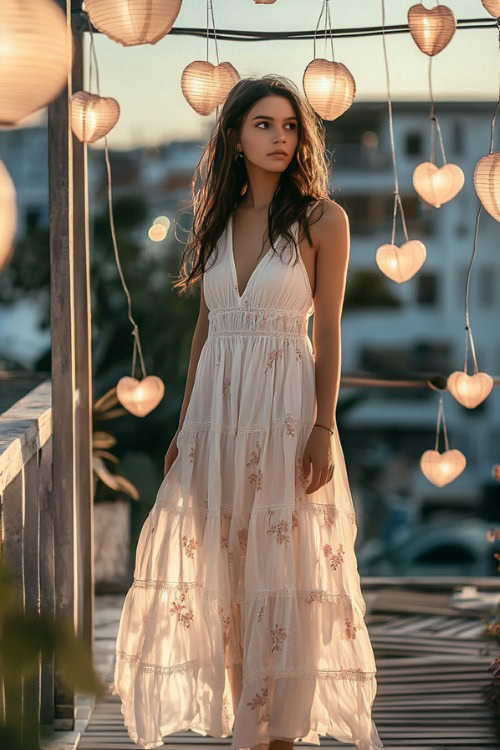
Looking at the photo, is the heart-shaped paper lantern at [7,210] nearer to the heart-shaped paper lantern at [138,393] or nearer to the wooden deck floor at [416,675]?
the wooden deck floor at [416,675]

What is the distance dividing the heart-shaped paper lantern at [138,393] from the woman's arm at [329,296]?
1.43m

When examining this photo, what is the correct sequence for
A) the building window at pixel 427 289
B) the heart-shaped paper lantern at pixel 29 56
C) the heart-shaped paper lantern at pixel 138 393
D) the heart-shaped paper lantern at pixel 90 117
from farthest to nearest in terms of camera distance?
the building window at pixel 427 289 < the heart-shaped paper lantern at pixel 138 393 < the heart-shaped paper lantern at pixel 90 117 < the heart-shaped paper lantern at pixel 29 56

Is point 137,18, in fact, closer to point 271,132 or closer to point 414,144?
point 271,132

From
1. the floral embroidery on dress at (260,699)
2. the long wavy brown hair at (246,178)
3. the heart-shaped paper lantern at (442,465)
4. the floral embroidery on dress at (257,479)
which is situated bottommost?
the floral embroidery on dress at (260,699)

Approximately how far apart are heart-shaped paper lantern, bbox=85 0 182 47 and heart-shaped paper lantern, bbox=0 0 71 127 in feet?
3.29

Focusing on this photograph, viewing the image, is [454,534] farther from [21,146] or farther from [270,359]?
[270,359]

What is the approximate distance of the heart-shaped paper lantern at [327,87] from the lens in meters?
2.86

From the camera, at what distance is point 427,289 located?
3556cm

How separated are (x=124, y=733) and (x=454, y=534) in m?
35.0

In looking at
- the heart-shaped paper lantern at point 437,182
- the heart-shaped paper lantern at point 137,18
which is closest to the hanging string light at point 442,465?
the heart-shaped paper lantern at point 437,182

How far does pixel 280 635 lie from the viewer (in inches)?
85.8

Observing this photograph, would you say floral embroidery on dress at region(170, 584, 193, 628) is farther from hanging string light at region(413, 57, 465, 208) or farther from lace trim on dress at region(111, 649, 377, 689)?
hanging string light at region(413, 57, 465, 208)

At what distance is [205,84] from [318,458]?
1222 millimetres

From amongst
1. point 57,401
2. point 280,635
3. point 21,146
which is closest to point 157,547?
point 280,635
